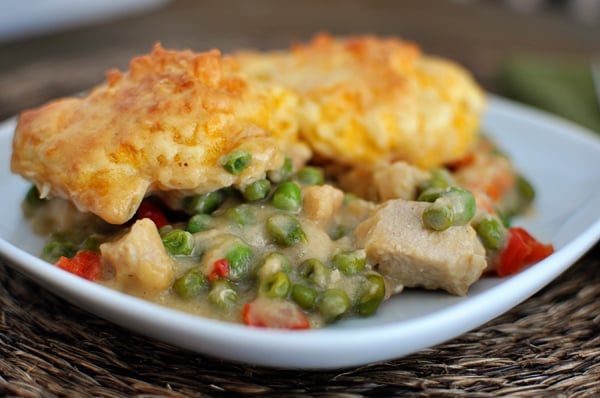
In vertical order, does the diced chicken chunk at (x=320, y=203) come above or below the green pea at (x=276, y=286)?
above

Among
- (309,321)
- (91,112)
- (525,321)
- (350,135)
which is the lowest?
(525,321)

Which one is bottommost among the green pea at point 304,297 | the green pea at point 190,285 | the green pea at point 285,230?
the green pea at point 304,297

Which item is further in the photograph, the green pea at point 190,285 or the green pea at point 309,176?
the green pea at point 309,176

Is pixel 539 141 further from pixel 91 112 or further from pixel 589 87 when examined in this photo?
pixel 91 112

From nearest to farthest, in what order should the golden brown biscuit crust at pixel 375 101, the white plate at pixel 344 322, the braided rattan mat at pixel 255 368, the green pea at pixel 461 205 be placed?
the white plate at pixel 344 322, the braided rattan mat at pixel 255 368, the green pea at pixel 461 205, the golden brown biscuit crust at pixel 375 101

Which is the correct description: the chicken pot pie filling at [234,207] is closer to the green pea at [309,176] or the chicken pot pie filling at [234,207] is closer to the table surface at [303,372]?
the green pea at [309,176]

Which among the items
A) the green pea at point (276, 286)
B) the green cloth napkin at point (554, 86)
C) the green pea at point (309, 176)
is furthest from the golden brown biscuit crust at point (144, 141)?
the green cloth napkin at point (554, 86)

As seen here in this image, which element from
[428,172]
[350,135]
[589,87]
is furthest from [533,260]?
[589,87]
